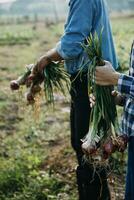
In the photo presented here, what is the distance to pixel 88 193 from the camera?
3695 mm

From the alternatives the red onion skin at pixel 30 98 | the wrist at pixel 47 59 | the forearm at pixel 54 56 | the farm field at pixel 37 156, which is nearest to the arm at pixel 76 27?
the forearm at pixel 54 56

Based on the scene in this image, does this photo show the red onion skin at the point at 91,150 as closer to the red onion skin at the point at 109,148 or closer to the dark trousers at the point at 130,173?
the red onion skin at the point at 109,148

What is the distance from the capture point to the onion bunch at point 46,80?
12.4ft

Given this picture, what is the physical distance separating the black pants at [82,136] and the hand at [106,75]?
0.52m

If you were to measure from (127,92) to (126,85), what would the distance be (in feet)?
0.14

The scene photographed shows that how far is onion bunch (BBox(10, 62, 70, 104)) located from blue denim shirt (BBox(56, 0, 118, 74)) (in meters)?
0.42

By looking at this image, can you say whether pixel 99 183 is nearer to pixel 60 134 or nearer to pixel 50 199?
pixel 50 199

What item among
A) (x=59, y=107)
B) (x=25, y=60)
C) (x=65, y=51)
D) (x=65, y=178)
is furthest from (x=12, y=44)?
(x=65, y=51)

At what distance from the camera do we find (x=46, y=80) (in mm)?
3816

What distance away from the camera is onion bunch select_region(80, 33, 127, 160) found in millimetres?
3031

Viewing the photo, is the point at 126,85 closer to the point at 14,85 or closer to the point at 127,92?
the point at 127,92

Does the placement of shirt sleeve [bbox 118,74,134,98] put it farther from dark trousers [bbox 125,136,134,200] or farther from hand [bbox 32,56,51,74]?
hand [bbox 32,56,51,74]

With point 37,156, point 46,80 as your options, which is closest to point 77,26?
point 46,80

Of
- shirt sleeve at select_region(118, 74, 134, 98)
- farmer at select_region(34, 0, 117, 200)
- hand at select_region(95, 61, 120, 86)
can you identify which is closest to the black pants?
farmer at select_region(34, 0, 117, 200)
